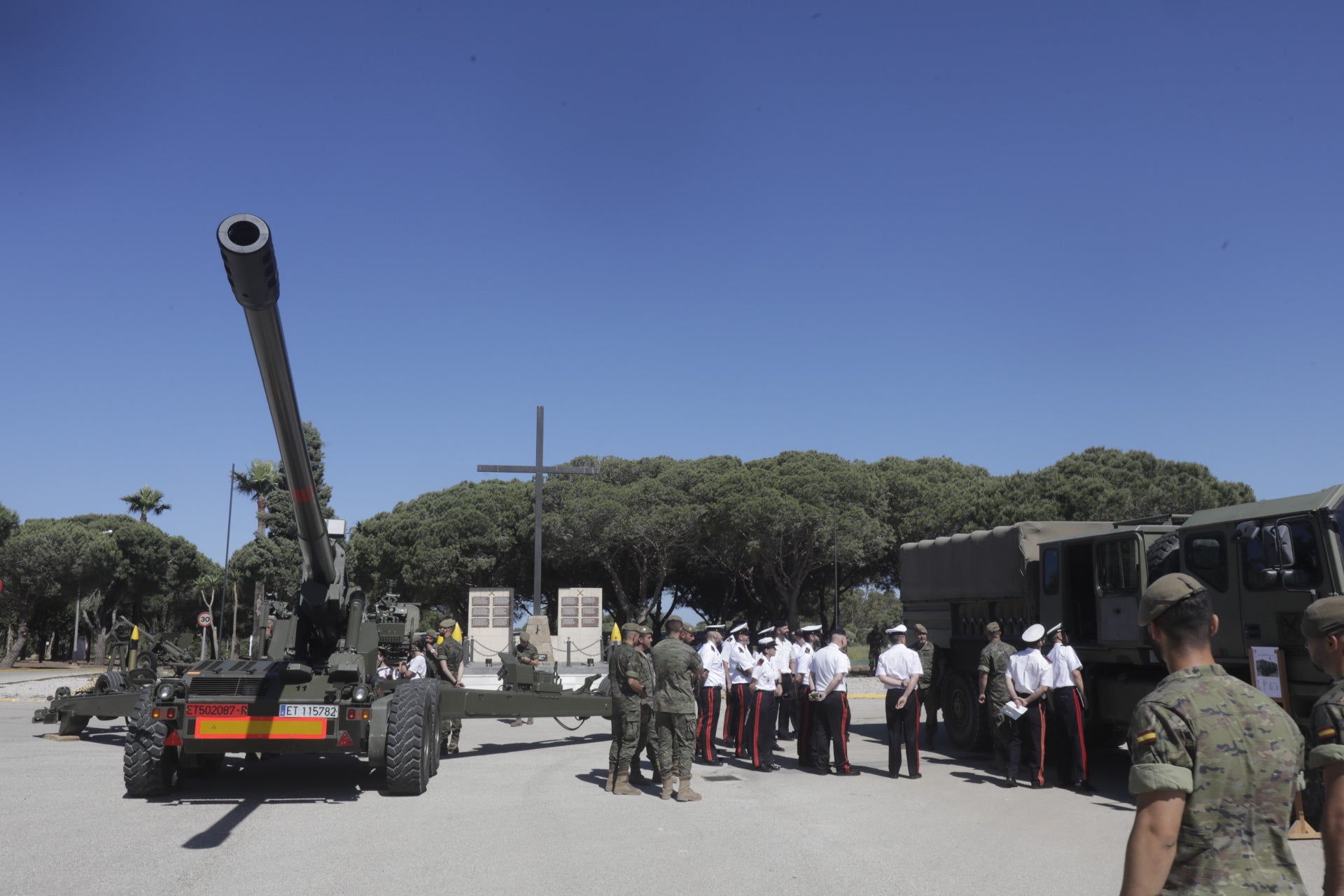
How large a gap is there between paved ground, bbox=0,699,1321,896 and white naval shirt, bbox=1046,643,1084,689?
1040 mm

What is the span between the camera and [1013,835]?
8078 millimetres

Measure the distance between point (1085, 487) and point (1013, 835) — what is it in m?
26.4

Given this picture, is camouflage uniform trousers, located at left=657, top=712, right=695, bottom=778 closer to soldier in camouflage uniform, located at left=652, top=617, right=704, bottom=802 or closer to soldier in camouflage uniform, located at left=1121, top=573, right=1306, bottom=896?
soldier in camouflage uniform, located at left=652, top=617, right=704, bottom=802

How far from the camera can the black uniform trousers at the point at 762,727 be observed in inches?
476

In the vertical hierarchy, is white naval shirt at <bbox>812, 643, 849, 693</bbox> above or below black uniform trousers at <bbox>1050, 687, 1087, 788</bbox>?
above

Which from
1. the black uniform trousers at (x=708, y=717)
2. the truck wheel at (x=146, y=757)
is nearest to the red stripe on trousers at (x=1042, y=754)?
the black uniform trousers at (x=708, y=717)

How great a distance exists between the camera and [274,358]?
6992 millimetres

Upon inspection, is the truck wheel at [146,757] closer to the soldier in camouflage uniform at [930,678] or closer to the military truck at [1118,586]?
the military truck at [1118,586]

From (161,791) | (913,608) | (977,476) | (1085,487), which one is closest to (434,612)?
(977,476)

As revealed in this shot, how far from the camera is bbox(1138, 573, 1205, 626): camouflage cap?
2770 mm

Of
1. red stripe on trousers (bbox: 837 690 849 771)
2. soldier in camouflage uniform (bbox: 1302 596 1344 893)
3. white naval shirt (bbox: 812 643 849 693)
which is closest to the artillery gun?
white naval shirt (bbox: 812 643 849 693)

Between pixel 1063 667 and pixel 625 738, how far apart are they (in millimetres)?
4452

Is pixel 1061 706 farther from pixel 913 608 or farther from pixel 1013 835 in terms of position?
pixel 913 608

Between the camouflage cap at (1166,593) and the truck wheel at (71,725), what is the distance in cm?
1426
